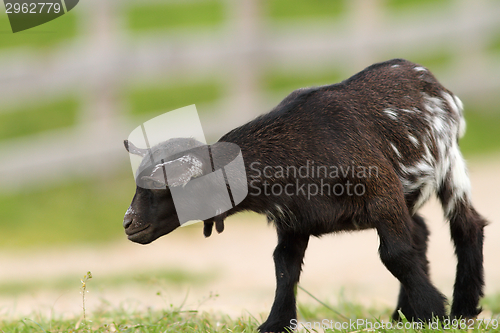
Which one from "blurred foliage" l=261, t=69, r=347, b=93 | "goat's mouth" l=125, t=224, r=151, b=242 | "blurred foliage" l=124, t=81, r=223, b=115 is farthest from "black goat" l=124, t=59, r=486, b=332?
"blurred foliage" l=124, t=81, r=223, b=115

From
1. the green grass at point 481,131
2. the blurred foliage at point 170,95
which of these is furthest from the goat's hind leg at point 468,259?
the blurred foliage at point 170,95

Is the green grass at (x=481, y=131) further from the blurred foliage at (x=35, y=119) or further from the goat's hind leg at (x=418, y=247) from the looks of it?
the blurred foliage at (x=35, y=119)

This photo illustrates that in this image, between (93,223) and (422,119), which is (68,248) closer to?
(93,223)

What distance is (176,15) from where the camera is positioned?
15.2 metres

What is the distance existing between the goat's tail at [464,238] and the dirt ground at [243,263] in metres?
1.68

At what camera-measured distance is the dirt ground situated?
5.90 meters

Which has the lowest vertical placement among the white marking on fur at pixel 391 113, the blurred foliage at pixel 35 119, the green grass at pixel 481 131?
the green grass at pixel 481 131

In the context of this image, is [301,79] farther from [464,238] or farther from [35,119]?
[464,238]

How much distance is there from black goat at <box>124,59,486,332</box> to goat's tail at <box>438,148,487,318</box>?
0.03 m

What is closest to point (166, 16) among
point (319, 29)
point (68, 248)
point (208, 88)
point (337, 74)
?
point (208, 88)

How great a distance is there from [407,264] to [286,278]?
714 mm

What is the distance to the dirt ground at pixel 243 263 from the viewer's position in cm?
→ 590

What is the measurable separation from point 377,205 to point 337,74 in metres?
9.59

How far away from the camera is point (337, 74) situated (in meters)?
12.4
